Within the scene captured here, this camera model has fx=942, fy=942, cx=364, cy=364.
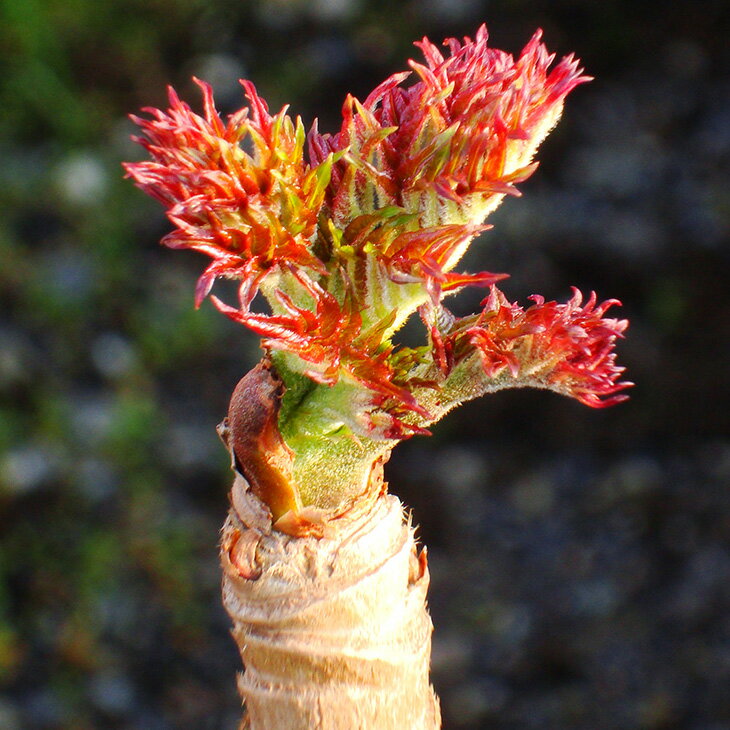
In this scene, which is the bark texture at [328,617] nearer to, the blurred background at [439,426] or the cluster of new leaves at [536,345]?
the cluster of new leaves at [536,345]

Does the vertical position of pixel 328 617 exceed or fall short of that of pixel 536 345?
it falls short

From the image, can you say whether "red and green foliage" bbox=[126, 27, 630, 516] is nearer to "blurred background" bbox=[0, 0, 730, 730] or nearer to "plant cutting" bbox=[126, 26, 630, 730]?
"plant cutting" bbox=[126, 26, 630, 730]

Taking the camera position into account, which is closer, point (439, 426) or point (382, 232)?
point (382, 232)

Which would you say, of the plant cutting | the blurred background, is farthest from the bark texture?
the blurred background

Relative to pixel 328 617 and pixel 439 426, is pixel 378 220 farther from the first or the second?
pixel 439 426

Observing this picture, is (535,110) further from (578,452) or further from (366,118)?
(578,452)

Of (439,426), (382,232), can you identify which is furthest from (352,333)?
(439,426)

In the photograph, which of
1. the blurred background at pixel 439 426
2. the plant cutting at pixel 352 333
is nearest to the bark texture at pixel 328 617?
the plant cutting at pixel 352 333
